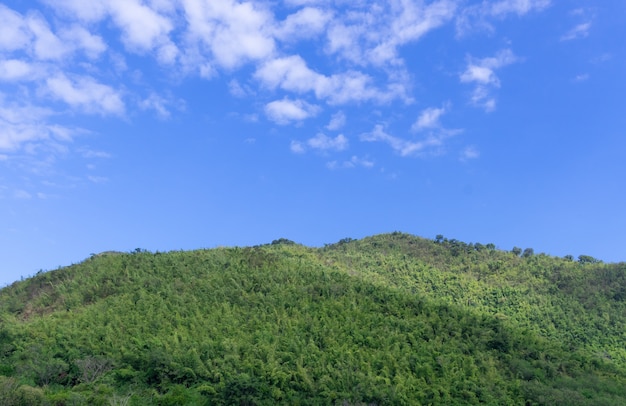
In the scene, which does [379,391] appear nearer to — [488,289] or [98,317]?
[98,317]

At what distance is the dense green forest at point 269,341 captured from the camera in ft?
105

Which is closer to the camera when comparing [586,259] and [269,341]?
[269,341]

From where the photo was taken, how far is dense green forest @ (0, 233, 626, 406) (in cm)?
3194

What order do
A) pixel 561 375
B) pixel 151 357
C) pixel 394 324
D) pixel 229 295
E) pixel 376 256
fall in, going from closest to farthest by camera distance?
1. pixel 151 357
2. pixel 561 375
3. pixel 394 324
4. pixel 229 295
5. pixel 376 256

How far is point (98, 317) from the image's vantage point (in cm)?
4159

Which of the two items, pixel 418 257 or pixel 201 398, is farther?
pixel 418 257

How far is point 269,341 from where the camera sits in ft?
122

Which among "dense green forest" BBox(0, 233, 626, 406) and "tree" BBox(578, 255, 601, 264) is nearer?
"dense green forest" BBox(0, 233, 626, 406)

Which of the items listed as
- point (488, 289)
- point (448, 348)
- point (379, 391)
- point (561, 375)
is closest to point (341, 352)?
point (379, 391)

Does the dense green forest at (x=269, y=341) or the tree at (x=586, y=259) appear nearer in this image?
the dense green forest at (x=269, y=341)

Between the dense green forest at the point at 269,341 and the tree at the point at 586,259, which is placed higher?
the tree at the point at 586,259

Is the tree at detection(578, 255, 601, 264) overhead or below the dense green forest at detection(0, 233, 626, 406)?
overhead

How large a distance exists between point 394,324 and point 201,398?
55.9ft

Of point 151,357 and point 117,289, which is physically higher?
point 117,289
